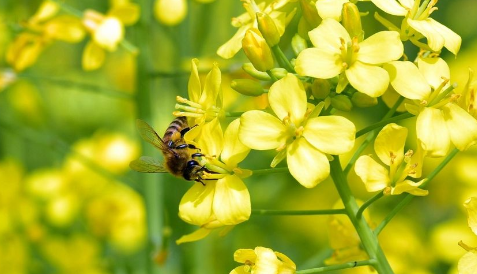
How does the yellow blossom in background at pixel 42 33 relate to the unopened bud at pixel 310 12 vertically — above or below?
above

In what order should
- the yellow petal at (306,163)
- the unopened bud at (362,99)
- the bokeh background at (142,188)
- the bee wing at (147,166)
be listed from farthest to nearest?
the bokeh background at (142,188) < the bee wing at (147,166) < the unopened bud at (362,99) < the yellow petal at (306,163)

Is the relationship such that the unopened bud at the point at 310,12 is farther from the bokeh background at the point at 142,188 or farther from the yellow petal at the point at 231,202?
the bokeh background at the point at 142,188

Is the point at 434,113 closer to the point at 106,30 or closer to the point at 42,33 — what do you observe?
the point at 106,30

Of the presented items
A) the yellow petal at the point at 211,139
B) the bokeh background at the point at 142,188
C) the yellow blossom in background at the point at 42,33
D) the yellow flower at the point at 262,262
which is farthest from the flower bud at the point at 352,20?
the yellow blossom in background at the point at 42,33

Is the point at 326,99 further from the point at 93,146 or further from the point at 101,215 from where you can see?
the point at 93,146

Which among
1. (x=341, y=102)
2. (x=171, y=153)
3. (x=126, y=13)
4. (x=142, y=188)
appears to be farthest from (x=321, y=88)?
(x=142, y=188)

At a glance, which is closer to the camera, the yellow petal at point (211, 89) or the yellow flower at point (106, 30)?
the yellow petal at point (211, 89)
